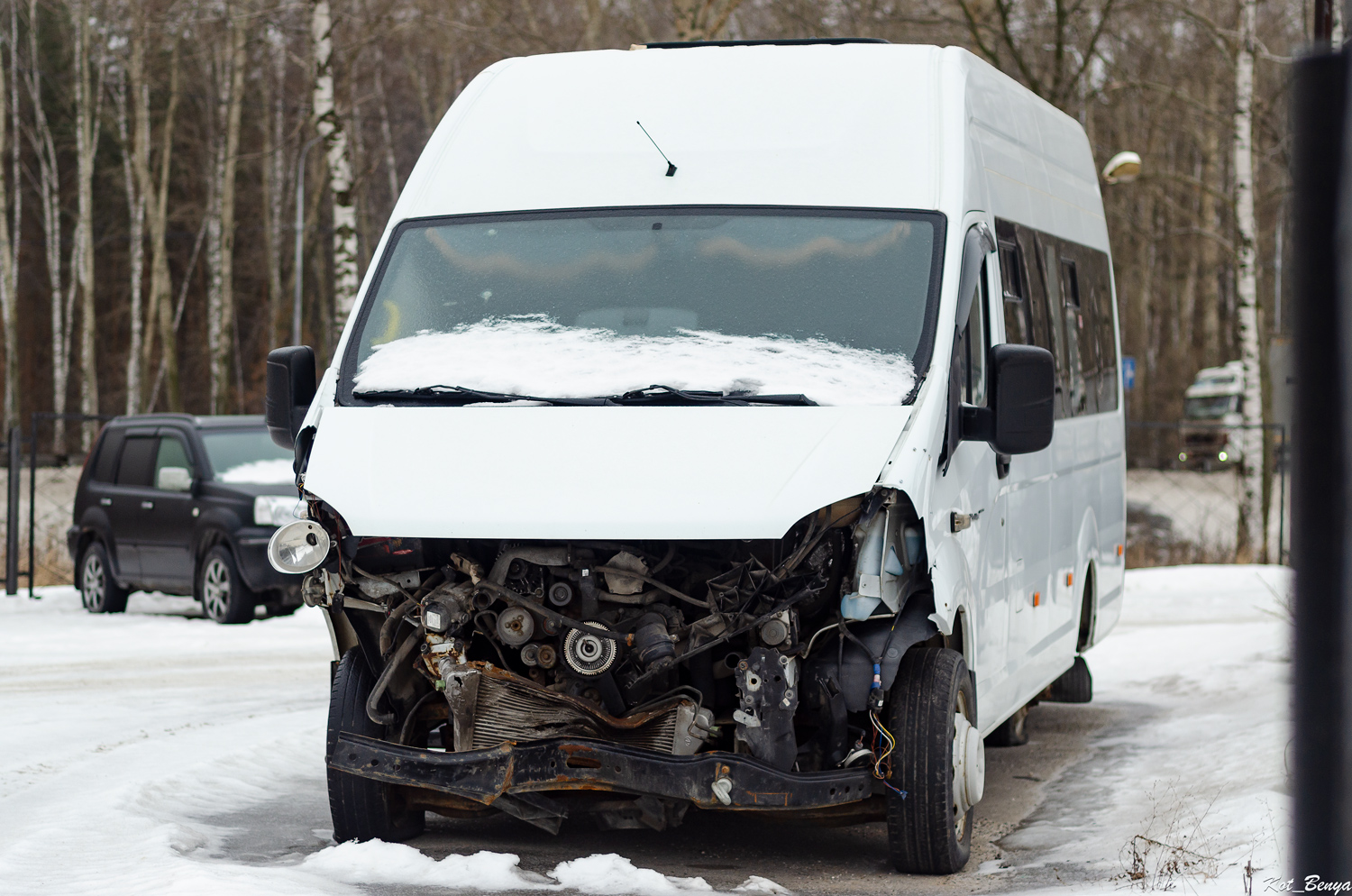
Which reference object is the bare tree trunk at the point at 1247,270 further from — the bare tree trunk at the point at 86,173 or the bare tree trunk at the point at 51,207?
the bare tree trunk at the point at 51,207

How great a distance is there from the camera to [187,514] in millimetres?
15430

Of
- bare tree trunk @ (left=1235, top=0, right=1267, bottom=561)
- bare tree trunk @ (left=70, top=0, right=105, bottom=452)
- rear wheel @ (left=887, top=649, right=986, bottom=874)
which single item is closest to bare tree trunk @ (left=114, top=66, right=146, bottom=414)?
bare tree trunk @ (left=70, top=0, right=105, bottom=452)

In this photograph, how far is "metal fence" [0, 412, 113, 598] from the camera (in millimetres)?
17188

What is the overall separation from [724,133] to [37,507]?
22815mm

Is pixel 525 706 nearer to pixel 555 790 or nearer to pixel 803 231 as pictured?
pixel 555 790

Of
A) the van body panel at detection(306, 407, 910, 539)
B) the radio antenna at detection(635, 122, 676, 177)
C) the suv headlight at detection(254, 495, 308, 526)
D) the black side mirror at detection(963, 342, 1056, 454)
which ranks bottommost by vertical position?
the suv headlight at detection(254, 495, 308, 526)

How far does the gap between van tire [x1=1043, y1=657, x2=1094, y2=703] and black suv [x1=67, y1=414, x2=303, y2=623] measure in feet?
22.9

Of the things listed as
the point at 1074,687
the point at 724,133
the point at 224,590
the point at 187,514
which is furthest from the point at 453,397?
the point at 187,514

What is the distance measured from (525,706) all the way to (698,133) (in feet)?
8.08

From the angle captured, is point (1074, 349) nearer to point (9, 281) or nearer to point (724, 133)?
point (724, 133)

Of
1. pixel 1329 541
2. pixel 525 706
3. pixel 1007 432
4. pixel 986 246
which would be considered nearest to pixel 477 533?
pixel 525 706

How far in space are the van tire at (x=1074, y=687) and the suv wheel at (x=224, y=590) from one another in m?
7.41

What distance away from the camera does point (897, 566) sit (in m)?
5.51

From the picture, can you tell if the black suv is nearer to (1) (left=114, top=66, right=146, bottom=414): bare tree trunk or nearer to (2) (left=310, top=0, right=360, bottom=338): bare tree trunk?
(2) (left=310, top=0, right=360, bottom=338): bare tree trunk
